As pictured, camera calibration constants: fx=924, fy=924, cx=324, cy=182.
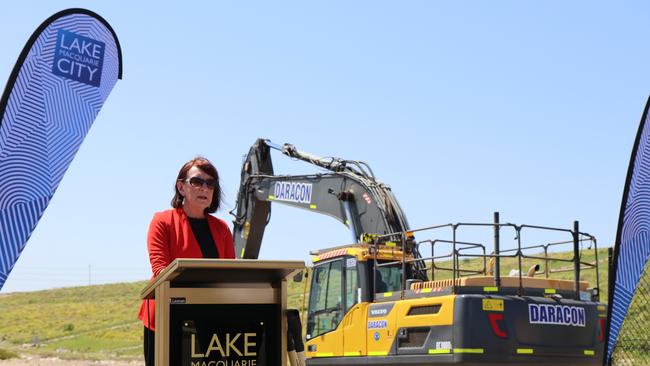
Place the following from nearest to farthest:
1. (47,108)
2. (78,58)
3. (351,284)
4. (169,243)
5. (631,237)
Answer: (169,243), (47,108), (78,58), (631,237), (351,284)

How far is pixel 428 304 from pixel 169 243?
753cm

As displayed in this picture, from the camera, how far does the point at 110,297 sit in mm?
72062

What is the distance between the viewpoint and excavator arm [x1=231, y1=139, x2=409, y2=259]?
52.5 ft

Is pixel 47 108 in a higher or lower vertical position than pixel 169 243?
higher

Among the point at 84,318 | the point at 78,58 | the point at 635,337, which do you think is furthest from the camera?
the point at 84,318

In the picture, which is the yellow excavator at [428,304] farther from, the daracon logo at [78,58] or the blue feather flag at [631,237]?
the daracon logo at [78,58]

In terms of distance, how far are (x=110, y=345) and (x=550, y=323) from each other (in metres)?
33.1

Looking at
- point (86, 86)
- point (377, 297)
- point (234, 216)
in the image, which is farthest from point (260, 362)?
point (234, 216)

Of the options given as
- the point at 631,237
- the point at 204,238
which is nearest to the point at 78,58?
the point at 204,238

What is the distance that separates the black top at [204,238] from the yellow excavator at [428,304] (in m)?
6.42

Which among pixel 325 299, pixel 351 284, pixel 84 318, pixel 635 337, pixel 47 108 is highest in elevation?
pixel 47 108

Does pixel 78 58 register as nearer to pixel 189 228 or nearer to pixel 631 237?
pixel 189 228

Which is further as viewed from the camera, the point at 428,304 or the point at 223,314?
the point at 428,304

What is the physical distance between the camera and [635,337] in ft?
39.0
